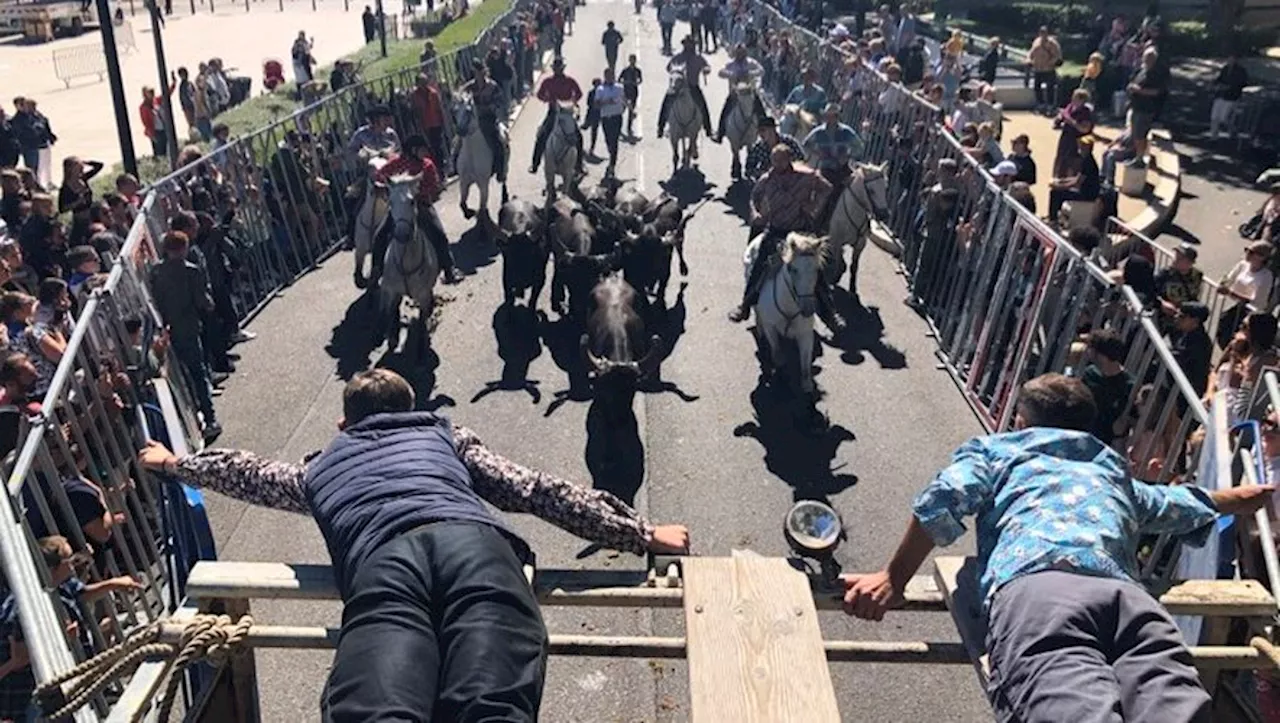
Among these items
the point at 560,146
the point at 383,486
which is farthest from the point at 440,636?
the point at 560,146

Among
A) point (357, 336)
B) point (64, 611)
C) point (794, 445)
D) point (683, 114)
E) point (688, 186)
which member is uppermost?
point (64, 611)

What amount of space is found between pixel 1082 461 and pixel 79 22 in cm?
5114

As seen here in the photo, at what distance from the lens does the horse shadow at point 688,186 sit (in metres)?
19.5

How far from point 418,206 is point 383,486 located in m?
8.97

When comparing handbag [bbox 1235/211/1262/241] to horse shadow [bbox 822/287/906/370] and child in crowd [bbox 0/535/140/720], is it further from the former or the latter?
child in crowd [bbox 0/535/140/720]

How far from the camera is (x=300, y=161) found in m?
16.1

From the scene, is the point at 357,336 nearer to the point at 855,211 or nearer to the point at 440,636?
the point at 855,211

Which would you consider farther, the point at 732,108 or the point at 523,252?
the point at 732,108

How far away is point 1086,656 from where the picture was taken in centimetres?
339

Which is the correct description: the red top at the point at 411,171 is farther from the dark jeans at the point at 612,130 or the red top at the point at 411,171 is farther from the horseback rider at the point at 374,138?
the dark jeans at the point at 612,130

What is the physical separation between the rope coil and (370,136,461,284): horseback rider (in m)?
8.84

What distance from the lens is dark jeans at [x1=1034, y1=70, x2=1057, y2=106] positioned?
84.2 ft

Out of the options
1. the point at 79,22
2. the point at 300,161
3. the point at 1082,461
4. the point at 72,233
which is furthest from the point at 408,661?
A: the point at 79,22

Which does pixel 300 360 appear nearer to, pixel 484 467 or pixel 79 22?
pixel 484 467
